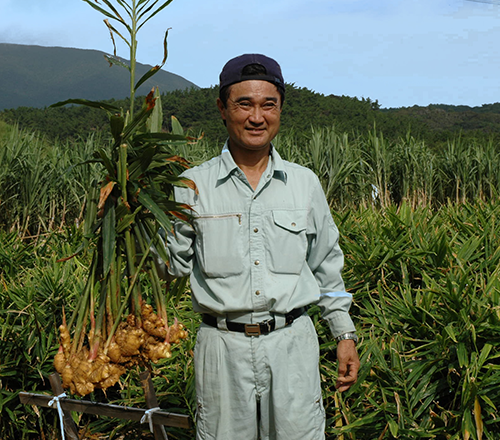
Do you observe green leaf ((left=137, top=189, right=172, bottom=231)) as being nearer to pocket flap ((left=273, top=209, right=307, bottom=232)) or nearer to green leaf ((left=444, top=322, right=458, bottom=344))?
pocket flap ((left=273, top=209, right=307, bottom=232))

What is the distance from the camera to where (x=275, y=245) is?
1670 millimetres

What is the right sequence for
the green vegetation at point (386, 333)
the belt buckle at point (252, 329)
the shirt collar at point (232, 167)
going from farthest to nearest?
the green vegetation at point (386, 333) → the shirt collar at point (232, 167) → the belt buckle at point (252, 329)

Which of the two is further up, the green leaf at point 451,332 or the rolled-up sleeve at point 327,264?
the rolled-up sleeve at point 327,264

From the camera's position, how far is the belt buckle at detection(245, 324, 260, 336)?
1.61 m

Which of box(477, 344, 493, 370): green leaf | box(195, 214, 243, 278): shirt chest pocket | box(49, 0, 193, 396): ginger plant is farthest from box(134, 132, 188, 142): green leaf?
box(477, 344, 493, 370): green leaf

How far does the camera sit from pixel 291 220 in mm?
1695

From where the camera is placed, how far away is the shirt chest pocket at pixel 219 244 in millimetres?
1647

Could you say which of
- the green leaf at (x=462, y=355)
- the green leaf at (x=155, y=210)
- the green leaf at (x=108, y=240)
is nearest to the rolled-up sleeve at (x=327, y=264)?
the green leaf at (x=155, y=210)

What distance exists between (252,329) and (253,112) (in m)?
0.70

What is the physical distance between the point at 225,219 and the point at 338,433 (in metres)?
1.38

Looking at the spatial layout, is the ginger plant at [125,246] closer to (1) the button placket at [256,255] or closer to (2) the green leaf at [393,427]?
(1) the button placket at [256,255]

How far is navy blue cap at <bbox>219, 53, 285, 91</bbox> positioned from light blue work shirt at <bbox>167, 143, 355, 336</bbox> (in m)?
0.24

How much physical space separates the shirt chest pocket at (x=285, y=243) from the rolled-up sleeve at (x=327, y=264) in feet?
0.31

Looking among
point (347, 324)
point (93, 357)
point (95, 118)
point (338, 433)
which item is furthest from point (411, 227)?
point (95, 118)
